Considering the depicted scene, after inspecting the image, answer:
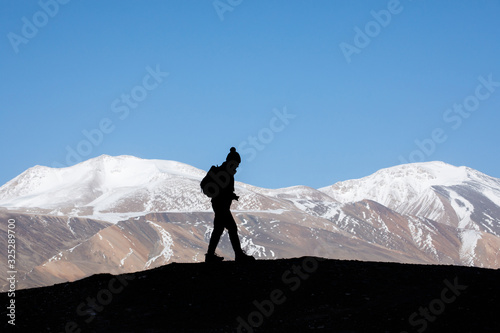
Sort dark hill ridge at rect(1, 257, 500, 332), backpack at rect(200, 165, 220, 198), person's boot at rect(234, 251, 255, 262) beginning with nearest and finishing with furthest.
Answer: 1. dark hill ridge at rect(1, 257, 500, 332)
2. backpack at rect(200, 165, 220, 198)
3. person's boot at rect(234, 251, 255, 262)

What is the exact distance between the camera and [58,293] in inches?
627

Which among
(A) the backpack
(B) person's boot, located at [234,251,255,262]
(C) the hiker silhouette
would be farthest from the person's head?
(B) person's boot, located at [234,251,255,262]

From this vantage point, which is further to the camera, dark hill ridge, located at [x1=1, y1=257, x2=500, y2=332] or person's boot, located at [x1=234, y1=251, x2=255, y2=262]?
person's boot, located at [x1=234, y1=251, x2=255, y2=262]

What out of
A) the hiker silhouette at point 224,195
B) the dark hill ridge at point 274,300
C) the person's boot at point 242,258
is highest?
the hiker silhouette at point 224,195

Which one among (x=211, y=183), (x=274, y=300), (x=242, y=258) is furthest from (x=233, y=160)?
(x=274, y=300)

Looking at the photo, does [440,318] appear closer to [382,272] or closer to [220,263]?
[382,272]

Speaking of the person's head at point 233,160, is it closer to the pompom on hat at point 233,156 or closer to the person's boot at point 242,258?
the pompom on hat at point 233,156

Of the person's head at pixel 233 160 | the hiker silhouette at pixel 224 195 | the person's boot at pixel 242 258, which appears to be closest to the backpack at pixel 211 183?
the hiker silhouette at pixel 224 195

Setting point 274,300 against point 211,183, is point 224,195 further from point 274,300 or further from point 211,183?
point 274,300

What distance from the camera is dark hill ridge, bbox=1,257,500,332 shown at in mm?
13266

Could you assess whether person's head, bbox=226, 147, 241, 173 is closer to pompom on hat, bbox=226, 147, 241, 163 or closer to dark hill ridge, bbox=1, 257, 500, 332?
pompom on hat, bbox=226, 147, 241, 163

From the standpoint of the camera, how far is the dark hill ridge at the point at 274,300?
13266 millimetres

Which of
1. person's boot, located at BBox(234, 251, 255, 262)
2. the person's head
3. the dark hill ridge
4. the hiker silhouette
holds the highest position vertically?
the person's head

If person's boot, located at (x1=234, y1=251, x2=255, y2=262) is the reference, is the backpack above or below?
above
